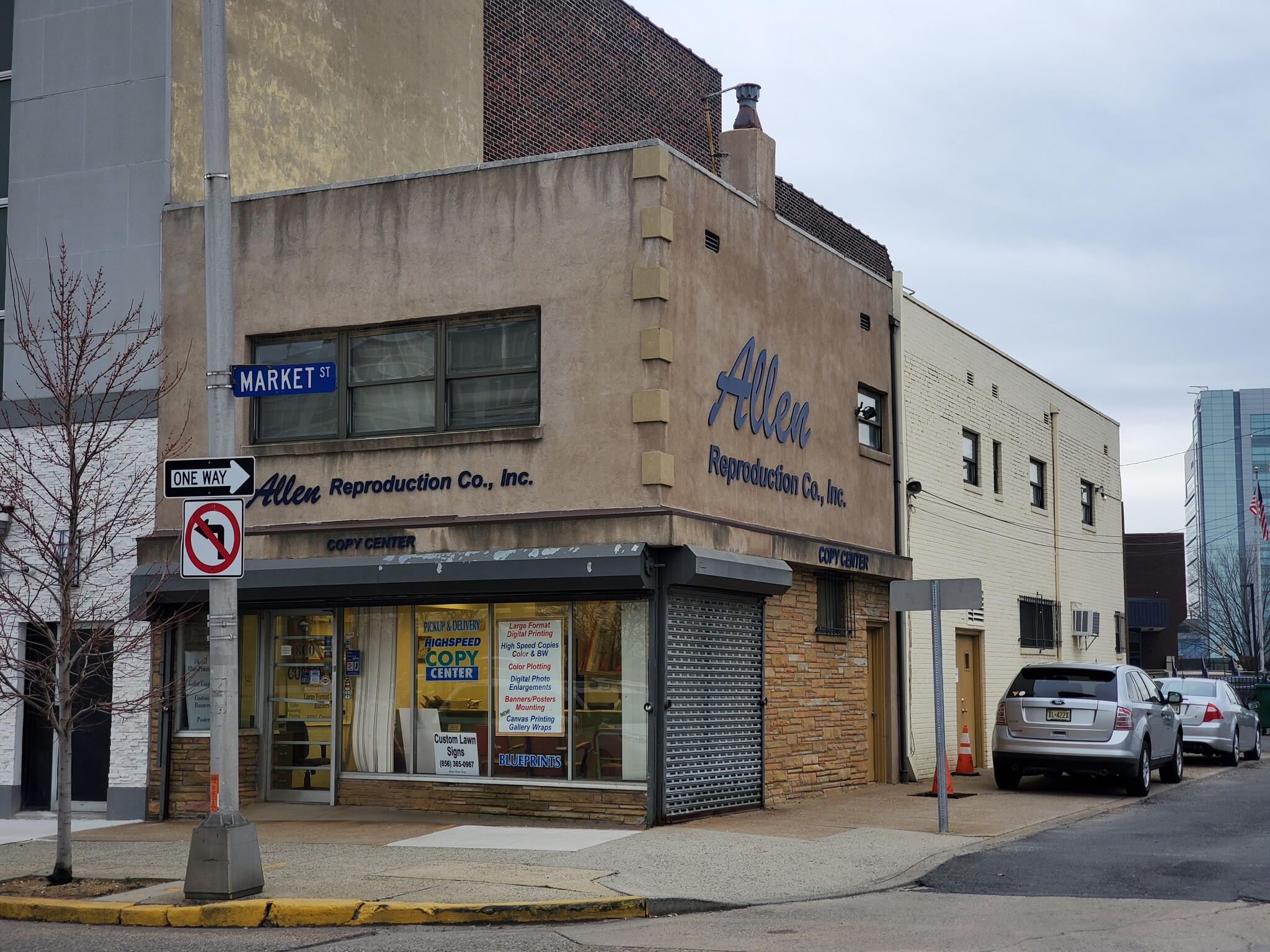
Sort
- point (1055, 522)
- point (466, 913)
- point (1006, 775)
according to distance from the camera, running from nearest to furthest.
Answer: point (466, 913), point (1006, 775), point (1055, 522)

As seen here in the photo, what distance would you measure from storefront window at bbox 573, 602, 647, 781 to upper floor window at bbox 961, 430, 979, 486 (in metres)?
10.5

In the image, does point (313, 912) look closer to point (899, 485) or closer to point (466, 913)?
point (466, 913)

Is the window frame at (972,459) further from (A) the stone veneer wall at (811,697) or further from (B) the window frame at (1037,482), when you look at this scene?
(A) the stone veneer wall at (811,697)

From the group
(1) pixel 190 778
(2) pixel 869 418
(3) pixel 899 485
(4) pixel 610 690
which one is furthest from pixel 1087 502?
(1) pixel 190 778

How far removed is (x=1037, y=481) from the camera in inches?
1089

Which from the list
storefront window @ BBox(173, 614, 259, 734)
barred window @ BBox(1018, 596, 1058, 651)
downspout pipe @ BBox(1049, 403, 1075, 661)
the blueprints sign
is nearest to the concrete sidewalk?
storefront window @ BBox(173, 614, 259, 734)

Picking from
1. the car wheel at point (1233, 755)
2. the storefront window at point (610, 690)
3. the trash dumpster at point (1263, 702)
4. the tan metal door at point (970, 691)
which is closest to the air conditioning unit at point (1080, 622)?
the car wheel at point (1233, 755)

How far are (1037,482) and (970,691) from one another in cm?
550

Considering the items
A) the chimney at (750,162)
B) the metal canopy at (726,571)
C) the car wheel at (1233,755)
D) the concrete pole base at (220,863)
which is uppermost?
the chimney at (750,162)

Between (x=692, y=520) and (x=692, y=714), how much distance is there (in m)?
2.08

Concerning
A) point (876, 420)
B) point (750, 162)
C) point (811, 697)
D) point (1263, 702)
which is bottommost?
point (1263, 702)

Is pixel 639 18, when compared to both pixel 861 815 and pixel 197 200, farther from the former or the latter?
pixel 861 815

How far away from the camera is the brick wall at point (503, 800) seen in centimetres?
1466

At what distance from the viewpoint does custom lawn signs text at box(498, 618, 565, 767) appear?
15211 millimetres
